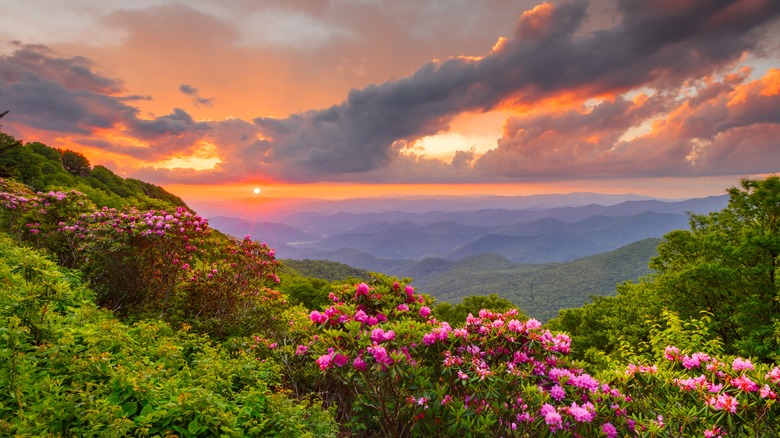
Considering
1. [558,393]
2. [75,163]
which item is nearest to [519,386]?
[558,393]

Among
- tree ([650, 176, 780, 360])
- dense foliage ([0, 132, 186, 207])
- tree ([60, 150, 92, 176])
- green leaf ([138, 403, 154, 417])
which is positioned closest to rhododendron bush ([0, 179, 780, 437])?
green leaf ([138, 403, 154, 417])

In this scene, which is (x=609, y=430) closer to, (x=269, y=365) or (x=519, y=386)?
(x=519, y=386)

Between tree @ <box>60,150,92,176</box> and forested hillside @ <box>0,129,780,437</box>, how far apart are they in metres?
75.6

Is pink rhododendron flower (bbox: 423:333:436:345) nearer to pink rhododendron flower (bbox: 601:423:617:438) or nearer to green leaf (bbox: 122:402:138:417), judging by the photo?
pink rhododendron flower (bbox: 601:423:617:438)

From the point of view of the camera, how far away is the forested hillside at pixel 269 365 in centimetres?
413

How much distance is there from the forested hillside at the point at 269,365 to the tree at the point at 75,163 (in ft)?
248

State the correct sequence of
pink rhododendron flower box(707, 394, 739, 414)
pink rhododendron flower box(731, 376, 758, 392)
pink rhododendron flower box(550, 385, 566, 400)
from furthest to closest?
pink rhododendron flower box(550, 385, 566, 400), pink rhododendron flower box(731, 376, 758, 392), pink rhododendron flower box(707, 394, 739, 414)

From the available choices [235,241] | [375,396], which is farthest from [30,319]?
[235,241]

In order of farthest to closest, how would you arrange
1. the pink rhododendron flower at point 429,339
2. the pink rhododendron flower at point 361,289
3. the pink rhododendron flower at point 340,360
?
the pink rhododendron flower at point 361,289
the pink rhododendron flower at point 429,339
the pink rhododendron flower at point 340,360

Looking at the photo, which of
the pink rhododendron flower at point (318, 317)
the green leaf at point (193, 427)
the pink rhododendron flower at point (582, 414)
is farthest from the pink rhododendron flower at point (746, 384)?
the green leaf at point (193, 427)

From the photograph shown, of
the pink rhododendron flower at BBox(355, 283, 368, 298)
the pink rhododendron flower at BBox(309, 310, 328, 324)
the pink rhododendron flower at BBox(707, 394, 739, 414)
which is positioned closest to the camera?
the pink rhododendron flower at BBox(707, 394, 739, 414)

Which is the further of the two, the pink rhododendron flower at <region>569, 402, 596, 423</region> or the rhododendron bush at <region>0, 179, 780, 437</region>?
the pink rhododendron flower at <region>569, 402, 596, 423</region>

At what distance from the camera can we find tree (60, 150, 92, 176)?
68.7m

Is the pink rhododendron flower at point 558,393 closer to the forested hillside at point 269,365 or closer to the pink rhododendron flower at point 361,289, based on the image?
the forested hillside at point 269,365
